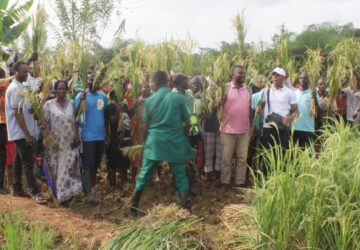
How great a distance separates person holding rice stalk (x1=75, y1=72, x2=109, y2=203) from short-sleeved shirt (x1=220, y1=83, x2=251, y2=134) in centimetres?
159

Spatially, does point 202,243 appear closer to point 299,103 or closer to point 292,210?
point 292,210

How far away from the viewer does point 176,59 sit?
6473 mm

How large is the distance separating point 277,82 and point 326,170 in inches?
111

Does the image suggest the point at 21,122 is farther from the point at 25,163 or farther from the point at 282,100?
the point at 282,100

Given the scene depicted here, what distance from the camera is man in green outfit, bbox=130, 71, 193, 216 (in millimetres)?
5016

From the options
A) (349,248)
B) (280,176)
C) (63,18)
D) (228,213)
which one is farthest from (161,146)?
(63,18)

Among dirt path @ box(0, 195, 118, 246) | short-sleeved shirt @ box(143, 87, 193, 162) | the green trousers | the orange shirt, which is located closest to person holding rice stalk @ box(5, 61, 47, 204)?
dirt path @ box(0, 195, 118, 246)

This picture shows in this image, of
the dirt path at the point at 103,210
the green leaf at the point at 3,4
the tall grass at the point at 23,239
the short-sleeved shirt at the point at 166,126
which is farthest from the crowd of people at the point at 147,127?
the tall grass at the point at 23,239

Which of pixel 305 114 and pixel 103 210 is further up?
pixel 305 114

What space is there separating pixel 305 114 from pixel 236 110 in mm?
1008

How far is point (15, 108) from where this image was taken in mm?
5465

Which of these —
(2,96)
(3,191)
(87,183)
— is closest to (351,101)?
(87,183)

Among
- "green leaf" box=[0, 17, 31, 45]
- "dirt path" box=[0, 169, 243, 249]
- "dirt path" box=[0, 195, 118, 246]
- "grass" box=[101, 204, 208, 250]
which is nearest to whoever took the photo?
"grass" box=[101, 204, 208, 250]

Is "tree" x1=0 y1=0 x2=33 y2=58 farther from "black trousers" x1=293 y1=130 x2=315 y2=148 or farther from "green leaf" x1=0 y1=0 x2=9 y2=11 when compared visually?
"black trousers" x1=293 y1=130 x2=315 y2=148
